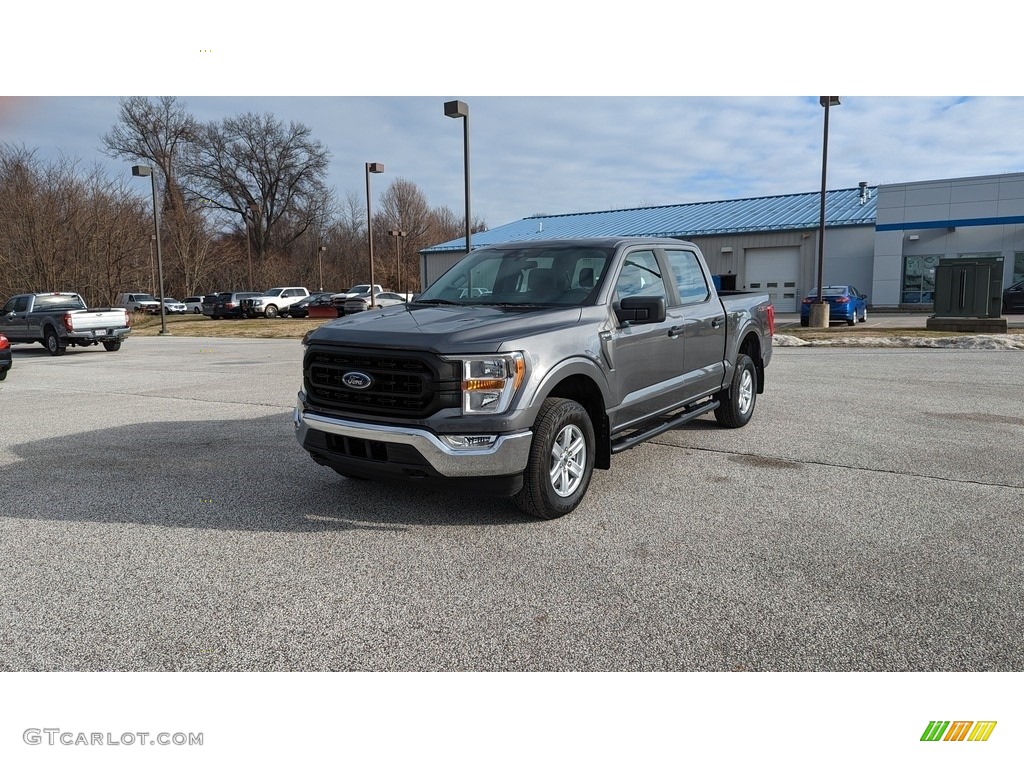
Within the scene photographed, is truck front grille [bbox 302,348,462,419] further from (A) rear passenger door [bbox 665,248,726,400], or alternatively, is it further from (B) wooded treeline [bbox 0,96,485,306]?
(B) wooded treeline [bbox 0,96,485,306]

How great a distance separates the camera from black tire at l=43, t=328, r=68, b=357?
65.2 feet

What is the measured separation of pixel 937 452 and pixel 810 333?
1646cm

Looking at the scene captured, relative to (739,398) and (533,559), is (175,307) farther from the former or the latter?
(533,559)

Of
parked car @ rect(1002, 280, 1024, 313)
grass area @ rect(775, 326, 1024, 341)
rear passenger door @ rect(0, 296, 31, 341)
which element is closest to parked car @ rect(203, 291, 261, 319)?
rear passenger door @ rect(0, 296, 31, 341)

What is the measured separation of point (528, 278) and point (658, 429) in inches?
62.0

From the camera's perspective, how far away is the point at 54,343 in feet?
65.6

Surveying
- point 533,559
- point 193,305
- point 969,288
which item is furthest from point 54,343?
point 193,305

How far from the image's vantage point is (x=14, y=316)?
20.7 metres

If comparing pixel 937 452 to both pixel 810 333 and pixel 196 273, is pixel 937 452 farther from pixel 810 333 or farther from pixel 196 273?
pixel 196 273

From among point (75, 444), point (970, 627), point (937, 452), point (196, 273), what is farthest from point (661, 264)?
point (196, 273)

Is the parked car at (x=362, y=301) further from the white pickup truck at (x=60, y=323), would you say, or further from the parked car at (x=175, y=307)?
the parked car at (x=175, y=307)

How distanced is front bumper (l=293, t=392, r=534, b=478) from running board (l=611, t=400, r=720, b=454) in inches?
42.2

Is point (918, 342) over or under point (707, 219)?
under
